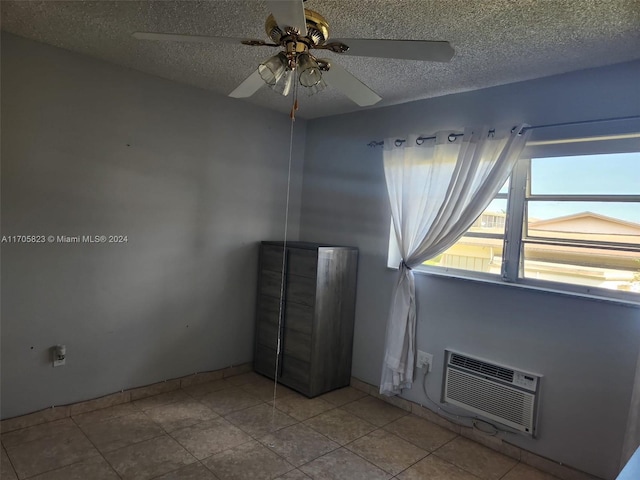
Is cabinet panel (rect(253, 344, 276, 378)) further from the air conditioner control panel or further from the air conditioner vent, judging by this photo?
the air conditioner control panel

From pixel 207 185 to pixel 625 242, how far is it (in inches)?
114

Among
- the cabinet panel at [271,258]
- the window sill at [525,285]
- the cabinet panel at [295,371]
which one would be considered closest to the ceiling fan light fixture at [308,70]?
the window sill at [525,285]

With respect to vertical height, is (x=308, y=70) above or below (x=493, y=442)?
above

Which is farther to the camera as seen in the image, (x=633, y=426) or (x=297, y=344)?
(x=297, y=344)

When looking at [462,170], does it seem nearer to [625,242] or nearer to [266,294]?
[625,242]

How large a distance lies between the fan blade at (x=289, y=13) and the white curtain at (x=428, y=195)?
1.72 meters

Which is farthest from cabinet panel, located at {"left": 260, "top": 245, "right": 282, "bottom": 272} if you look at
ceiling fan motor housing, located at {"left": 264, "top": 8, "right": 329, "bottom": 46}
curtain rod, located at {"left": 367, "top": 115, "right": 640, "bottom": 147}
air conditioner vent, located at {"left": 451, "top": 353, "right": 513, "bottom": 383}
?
ceiling fan motor housing, located at {"left": 264, "top": 8, "right": 329, "bottom": 46}

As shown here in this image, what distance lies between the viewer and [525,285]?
2.58m

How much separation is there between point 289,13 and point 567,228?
2.12 metres

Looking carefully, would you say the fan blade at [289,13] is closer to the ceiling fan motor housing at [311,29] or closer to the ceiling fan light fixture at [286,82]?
the ceiling fan motor housing at [311,29]

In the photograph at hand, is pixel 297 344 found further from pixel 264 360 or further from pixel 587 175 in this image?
pixel 587 175

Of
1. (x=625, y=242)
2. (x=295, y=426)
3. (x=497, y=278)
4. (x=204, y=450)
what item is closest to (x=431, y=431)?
(x=295, y=426)

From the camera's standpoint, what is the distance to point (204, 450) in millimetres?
2389

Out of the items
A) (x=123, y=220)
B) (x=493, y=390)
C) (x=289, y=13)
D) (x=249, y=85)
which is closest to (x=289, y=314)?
(x=123, y=220)
